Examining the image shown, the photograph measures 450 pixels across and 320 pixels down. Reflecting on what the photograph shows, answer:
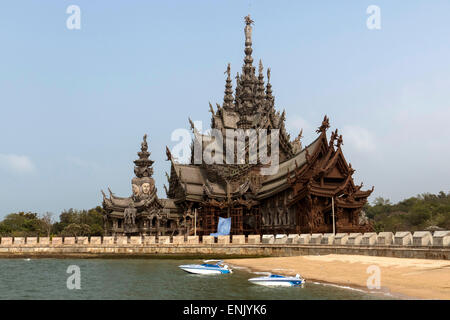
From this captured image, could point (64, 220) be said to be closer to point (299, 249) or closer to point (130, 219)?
point (130, 219)

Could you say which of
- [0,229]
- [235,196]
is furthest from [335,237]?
[0,229]

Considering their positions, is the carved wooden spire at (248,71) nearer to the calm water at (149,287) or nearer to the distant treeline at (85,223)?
the distant treeline at (85,223)

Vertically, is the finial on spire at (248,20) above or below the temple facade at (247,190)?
above

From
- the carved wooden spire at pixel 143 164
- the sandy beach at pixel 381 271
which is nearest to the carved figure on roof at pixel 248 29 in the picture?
the carved wooden spire at pixel 143 164

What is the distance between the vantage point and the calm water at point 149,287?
20.3 meters

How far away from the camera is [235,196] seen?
186 feet

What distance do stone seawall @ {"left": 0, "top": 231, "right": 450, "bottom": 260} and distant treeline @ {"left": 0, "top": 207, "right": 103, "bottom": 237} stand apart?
30.1m

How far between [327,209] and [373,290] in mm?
25905

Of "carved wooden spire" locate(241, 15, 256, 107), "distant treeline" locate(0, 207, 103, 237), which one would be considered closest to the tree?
"distant treeline" locate(0, 207, 103, 237)

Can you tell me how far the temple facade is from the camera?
4634 cm

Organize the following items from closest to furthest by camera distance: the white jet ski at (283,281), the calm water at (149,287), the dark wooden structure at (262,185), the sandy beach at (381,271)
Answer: the sandy beach at (381,271) < the calm water at (149,287) < the white jet ski at (283,281) < the dark wooden structure at (262,185)

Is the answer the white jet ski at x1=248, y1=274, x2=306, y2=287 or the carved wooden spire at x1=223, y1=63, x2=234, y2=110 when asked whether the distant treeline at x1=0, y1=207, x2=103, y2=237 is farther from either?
the white jet ski at x1=248, y1=274, x2=306, y2=287

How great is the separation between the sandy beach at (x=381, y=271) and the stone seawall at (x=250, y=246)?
1.10m

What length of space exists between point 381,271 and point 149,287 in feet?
42.9
